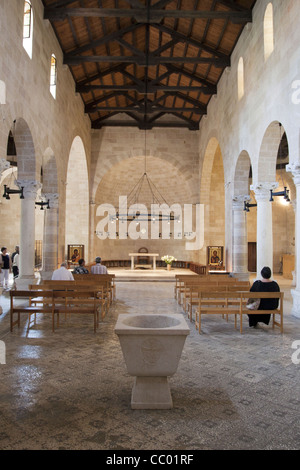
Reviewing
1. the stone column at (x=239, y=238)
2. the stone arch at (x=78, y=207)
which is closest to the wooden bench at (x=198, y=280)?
the stone column at (x=239, y=238)

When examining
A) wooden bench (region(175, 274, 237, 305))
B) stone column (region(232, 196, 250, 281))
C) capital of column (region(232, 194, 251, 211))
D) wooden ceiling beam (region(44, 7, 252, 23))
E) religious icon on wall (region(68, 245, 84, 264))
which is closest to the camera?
wooden bench (region(175, 274, 237, 305))

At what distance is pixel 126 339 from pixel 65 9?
1060 centimetres

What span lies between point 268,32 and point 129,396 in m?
9.94

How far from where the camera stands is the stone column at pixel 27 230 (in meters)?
10.3

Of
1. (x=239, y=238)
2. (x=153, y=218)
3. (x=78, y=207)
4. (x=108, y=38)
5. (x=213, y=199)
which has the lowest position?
(x=239, y=238)

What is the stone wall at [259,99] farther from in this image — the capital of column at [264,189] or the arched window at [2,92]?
the arched window at [2,92]

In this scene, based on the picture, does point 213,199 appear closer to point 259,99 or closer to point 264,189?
point 264,189

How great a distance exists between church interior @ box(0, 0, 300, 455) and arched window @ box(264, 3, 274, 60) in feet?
0.17

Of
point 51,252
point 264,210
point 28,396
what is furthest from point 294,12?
point 51,252

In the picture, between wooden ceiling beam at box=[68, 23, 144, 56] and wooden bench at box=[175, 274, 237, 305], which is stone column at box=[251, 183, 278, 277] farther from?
wooden ceiling beam at box=[68, 23, 144, 56]

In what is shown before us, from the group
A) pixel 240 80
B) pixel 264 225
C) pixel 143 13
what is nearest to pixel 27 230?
pixel 264 225

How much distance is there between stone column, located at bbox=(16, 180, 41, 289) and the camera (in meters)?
10.3

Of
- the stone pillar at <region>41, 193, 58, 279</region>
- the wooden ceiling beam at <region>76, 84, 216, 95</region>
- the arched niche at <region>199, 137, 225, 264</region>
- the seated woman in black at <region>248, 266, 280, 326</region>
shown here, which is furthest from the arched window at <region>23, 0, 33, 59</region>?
the arched niche at <region>199, 137, 225, 264</region>

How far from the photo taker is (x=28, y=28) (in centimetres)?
978
